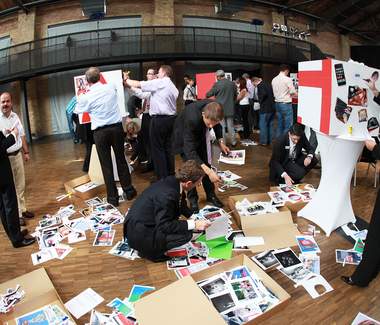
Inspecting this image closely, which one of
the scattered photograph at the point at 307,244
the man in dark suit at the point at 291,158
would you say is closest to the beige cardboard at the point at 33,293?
the scattered photograph at the point at 307,244

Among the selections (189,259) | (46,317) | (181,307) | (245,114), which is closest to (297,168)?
(189,259)

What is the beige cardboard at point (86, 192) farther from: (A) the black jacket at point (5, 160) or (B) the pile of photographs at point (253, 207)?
(B) the pile of photographs at point (253, 207)

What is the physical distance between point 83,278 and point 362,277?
202 centimetres

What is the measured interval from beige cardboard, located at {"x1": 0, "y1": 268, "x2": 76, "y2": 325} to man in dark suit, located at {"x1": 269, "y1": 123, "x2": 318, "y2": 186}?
2.47 metres

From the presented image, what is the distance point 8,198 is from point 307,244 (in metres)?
2.58

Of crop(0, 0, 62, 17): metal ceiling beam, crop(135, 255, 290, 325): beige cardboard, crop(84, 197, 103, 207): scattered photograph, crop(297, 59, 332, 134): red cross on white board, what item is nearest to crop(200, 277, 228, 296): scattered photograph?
crop(135, 255, 290, 325): beige cardboard

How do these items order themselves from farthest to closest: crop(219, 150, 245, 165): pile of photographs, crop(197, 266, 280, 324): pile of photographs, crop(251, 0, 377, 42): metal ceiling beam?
1. crop(251, 0, 377, 42): metal ceiling beam
2. crop(219, 150, 245, 165): pile of photographs
3. crop(197, 266, 280, 324): pile of photographs

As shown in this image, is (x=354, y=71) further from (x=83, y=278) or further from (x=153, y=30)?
(x=153, y=30)

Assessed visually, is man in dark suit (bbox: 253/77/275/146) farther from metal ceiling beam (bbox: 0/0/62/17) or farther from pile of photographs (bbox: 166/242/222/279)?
metal ceiling beam (bbox: 0/0/62/17)

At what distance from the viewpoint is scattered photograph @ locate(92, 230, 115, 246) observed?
280 centimetres

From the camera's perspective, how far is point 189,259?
240cm

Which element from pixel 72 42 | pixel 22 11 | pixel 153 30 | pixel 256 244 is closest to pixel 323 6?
pixel 153 30

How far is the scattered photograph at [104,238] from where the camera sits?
2797 millimetres

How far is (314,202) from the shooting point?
289 centimetres
